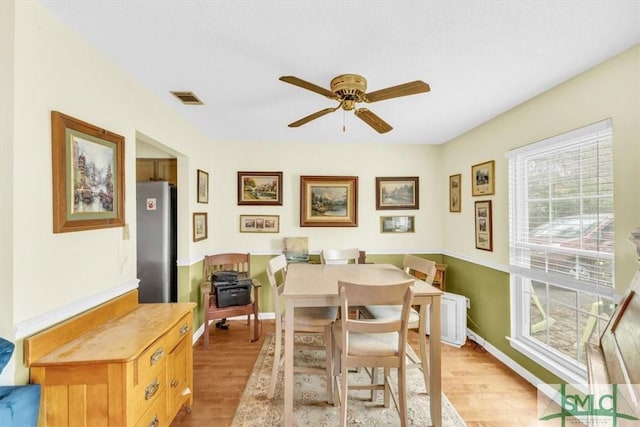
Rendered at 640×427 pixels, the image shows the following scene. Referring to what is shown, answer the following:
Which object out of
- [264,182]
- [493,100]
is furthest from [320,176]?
[493,100]

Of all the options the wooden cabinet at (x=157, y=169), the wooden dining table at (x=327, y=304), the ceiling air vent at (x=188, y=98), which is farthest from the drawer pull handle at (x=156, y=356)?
the wooden cabinet at (x=157, y=169)

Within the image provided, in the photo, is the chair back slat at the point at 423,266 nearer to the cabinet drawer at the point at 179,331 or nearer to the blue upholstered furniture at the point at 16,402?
the cabinet drawer at the point at 179,331

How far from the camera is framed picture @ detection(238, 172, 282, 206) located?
12.6 feet

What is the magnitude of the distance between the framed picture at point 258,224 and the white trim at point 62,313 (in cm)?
195

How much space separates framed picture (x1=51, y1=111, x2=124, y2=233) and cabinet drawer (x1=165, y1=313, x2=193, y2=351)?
77cm

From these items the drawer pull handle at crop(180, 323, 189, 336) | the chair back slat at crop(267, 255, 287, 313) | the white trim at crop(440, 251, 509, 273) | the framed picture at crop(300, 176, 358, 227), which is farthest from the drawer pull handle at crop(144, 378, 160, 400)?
the white trim at crop(440, 251, 509, 273)

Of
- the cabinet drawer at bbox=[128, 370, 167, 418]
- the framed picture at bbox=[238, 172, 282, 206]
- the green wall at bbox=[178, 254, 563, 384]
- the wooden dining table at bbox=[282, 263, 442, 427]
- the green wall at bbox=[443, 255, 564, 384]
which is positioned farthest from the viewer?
the framed picture at bbox=[238, 172, 282, 206]

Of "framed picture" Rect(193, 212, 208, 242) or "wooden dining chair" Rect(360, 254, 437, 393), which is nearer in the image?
"wooden dining chair" Rect(360, 254, 437, 393)

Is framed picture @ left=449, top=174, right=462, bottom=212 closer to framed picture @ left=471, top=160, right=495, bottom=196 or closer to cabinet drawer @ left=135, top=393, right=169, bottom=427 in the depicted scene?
framed picture @ left=471, top=160, right=495, bottom=196

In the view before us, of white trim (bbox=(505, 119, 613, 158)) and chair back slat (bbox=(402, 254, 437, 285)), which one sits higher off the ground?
white trim (bbox=(505, 119, 613, 158))

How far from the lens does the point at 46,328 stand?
1346mm

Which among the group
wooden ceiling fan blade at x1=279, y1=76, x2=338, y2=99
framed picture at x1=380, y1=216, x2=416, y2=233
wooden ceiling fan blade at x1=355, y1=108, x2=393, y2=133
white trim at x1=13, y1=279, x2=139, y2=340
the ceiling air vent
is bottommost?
white trim at x1=13, y1=279, x2=139, y2=340

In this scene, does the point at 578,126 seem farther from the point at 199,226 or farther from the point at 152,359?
the point at 199,226

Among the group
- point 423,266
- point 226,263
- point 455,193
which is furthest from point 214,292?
point 455,193
